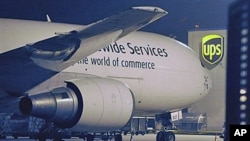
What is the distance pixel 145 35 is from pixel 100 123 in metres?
3.29

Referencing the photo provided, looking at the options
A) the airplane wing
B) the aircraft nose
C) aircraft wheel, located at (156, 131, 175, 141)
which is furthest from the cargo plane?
the aircraft nose

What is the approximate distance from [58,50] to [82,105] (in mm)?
878

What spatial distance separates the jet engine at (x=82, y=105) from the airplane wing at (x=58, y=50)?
0.38 m

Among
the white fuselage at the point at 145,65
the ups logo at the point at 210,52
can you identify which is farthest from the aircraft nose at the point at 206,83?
the ups logo at the point at 210,52

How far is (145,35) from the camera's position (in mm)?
9539

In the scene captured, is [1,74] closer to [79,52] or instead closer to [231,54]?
[79,52]

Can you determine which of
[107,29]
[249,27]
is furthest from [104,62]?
[249,27]

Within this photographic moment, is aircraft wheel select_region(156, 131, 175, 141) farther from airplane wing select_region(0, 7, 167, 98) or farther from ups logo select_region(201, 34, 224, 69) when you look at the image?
ups logo select_region(201, 34, 224, 69)

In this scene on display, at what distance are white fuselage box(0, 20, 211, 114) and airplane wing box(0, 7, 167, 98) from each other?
0.41m

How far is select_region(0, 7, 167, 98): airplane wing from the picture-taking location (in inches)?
217

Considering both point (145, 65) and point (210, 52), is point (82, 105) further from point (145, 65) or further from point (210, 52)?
point (210, 52)

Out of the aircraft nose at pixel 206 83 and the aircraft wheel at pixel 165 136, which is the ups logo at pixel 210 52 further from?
the aircraft wheel at pixel 165 136

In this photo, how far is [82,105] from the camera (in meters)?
6.38

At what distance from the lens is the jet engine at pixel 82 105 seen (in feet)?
20.5
